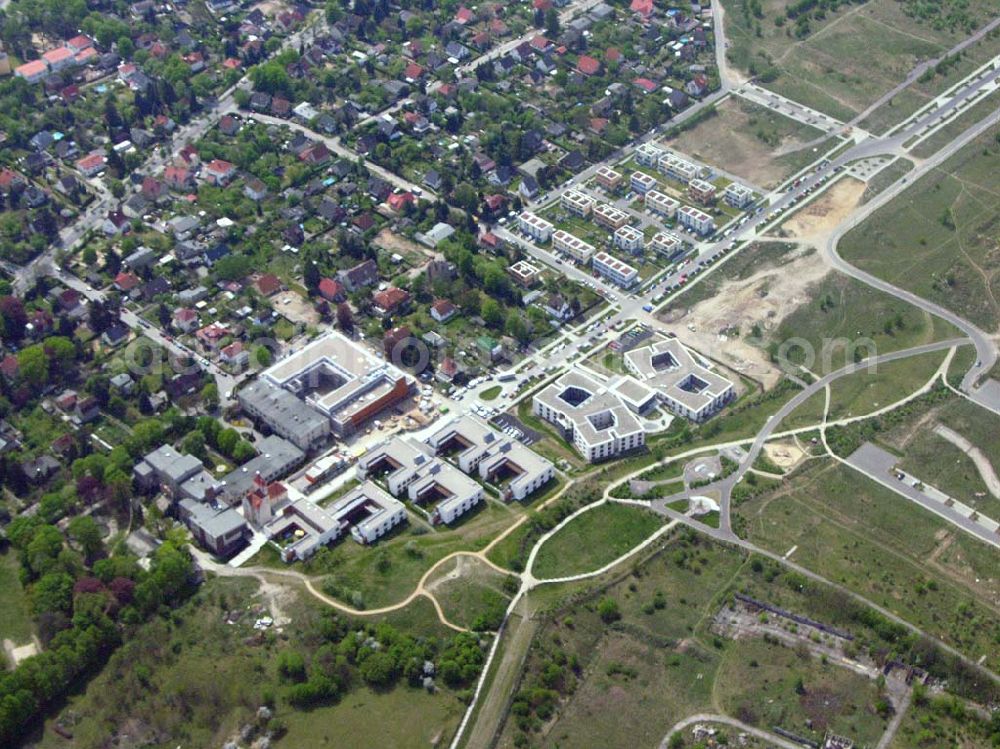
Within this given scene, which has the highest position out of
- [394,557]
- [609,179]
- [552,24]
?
[552,24]

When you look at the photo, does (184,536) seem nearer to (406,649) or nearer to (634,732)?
(406,649)

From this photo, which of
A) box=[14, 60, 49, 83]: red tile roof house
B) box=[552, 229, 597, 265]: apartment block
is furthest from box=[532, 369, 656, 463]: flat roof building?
box=[14, 60, 49, 83]: red tile roof house

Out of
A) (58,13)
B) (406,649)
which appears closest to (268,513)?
(406,649)

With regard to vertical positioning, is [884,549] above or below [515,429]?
above

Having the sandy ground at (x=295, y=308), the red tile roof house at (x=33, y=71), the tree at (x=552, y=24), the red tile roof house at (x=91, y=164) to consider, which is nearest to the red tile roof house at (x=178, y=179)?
the red tile roof house at (x=91, y=164)

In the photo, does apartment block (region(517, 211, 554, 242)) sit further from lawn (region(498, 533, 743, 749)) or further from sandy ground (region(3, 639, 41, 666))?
sandy ground (region(3, 639, 41, 666))

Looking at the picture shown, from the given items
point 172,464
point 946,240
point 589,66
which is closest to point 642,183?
point 589,66

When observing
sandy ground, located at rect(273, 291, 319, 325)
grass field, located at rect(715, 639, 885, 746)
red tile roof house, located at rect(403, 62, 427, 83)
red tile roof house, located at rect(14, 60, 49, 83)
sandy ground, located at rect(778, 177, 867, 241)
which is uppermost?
red tile roof house, located at rect(14, 60, 49, 83)

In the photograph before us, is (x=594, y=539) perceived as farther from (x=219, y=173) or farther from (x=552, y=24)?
(x=552, y=24)
